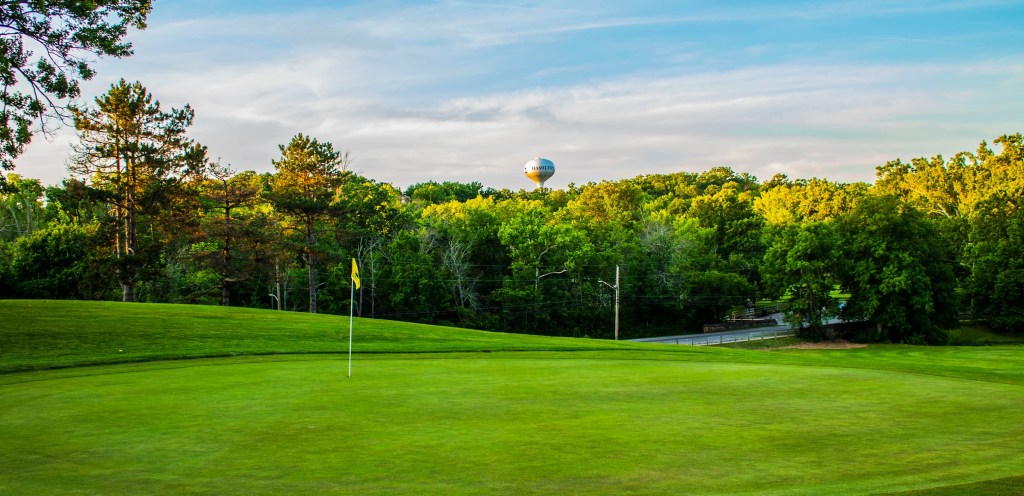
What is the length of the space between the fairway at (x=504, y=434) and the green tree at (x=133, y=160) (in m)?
38.1

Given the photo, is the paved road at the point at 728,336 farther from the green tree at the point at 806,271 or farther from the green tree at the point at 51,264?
the green tree at the point at 51,264

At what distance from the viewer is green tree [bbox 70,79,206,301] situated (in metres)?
50.3

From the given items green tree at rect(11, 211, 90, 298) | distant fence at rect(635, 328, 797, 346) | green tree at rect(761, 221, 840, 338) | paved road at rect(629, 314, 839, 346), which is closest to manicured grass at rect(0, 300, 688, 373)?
green tree at rect(11, 211, 90, 298)

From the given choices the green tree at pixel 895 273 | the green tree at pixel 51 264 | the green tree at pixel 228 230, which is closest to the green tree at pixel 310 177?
the green tree at pixel 228 230

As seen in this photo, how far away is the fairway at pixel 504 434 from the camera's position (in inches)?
295

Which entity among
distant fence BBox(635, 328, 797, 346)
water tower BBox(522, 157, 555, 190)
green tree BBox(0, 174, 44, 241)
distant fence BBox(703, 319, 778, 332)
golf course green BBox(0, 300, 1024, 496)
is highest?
water tower BBox(522, 157, 555, 190)

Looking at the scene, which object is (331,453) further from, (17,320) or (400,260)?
(400,260)

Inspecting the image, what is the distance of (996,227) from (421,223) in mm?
56526

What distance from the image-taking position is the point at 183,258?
5984 cm

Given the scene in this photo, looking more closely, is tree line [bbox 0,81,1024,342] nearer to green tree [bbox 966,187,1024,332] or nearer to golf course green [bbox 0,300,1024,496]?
green tree [bbox 966,187,1024,332]

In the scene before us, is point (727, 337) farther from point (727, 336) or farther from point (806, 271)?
point (806, 271)

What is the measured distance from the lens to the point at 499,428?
10.1 m

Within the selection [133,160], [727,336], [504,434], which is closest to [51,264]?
[133,160]

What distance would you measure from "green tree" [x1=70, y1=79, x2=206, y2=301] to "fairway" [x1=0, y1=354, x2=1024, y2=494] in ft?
125
